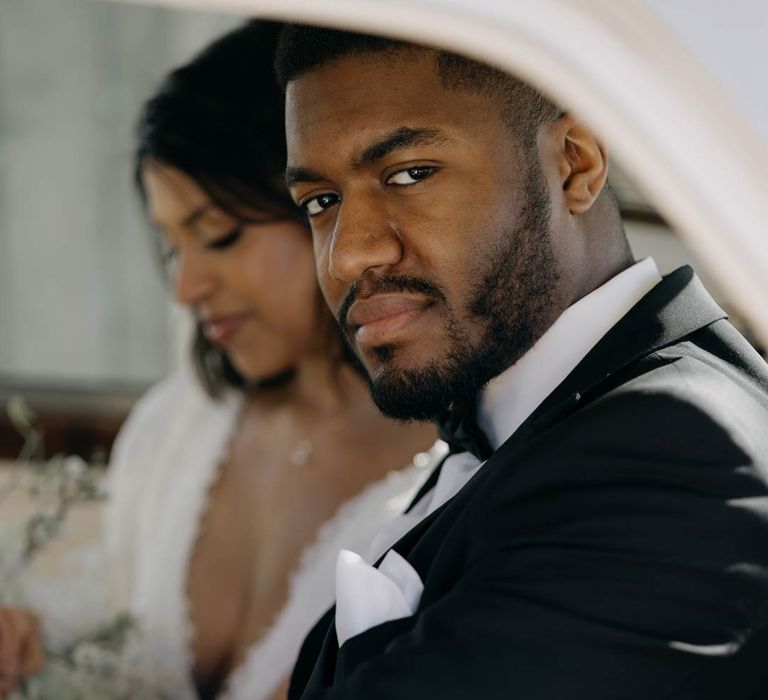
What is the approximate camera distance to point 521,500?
1.18 meters

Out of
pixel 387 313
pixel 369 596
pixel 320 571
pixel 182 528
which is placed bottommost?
pixel 182 528

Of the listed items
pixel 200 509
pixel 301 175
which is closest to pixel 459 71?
pixel 301 175

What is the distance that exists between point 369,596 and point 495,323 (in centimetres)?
37

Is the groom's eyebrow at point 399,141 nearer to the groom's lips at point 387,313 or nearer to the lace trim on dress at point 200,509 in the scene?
the groom's lips at point 387,313

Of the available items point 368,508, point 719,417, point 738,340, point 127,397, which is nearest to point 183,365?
point 368,508

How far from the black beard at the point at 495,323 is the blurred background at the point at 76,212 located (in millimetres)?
3098

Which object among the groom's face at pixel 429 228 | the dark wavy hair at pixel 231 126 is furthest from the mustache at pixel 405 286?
the dark wavy hair at pixel 231 126

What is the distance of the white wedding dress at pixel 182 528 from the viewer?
2500 mm

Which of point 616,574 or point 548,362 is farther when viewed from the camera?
point 548,362

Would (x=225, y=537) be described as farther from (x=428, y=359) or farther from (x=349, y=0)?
(x=349, y=0)

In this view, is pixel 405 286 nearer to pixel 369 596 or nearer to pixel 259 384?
pixel 369 596

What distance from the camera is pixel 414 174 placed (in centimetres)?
143

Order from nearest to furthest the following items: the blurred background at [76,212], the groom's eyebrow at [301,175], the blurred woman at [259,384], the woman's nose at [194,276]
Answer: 1. the groom's eyebrow at [301,175]
2. the blurred woman at [259,384]
3. the woman's nose at [194,276]
4. the blurred background at [76,212]

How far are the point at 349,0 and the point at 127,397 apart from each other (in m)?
3.78
